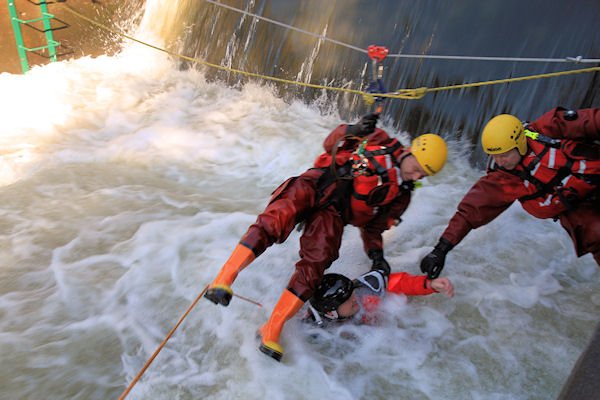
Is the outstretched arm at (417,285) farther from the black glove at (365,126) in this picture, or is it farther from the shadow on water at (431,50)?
the shadow on water at (431,50)

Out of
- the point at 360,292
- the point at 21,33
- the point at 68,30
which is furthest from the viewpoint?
the point at 68,30

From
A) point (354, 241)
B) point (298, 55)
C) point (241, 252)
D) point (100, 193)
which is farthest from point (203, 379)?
point (298, 55)

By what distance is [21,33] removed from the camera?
24.9 feet

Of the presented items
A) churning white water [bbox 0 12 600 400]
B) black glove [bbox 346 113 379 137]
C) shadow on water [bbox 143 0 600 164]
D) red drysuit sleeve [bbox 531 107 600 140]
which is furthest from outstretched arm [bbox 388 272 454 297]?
shadow on water [bbox 143 0 600 164]

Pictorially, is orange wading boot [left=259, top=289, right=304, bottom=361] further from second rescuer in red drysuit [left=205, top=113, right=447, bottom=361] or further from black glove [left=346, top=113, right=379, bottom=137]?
black glove [left=346, top=113, right=379, bottom=137]

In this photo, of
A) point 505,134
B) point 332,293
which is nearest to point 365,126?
point 505,134

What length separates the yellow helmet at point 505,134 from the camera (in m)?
2.35

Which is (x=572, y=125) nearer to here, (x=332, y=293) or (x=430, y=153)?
(x=430, y=153)

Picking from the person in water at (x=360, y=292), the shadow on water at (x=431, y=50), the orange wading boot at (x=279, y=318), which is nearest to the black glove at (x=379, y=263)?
the person in water at (x=360, y=292)

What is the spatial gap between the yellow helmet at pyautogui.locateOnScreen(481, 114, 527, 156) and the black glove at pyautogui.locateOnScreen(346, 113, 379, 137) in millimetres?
684

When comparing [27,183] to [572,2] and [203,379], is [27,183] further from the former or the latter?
[572,2]

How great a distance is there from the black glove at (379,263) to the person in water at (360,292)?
0.15 feet

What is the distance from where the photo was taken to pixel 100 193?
14.8 ft

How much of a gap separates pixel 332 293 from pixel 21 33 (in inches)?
331
